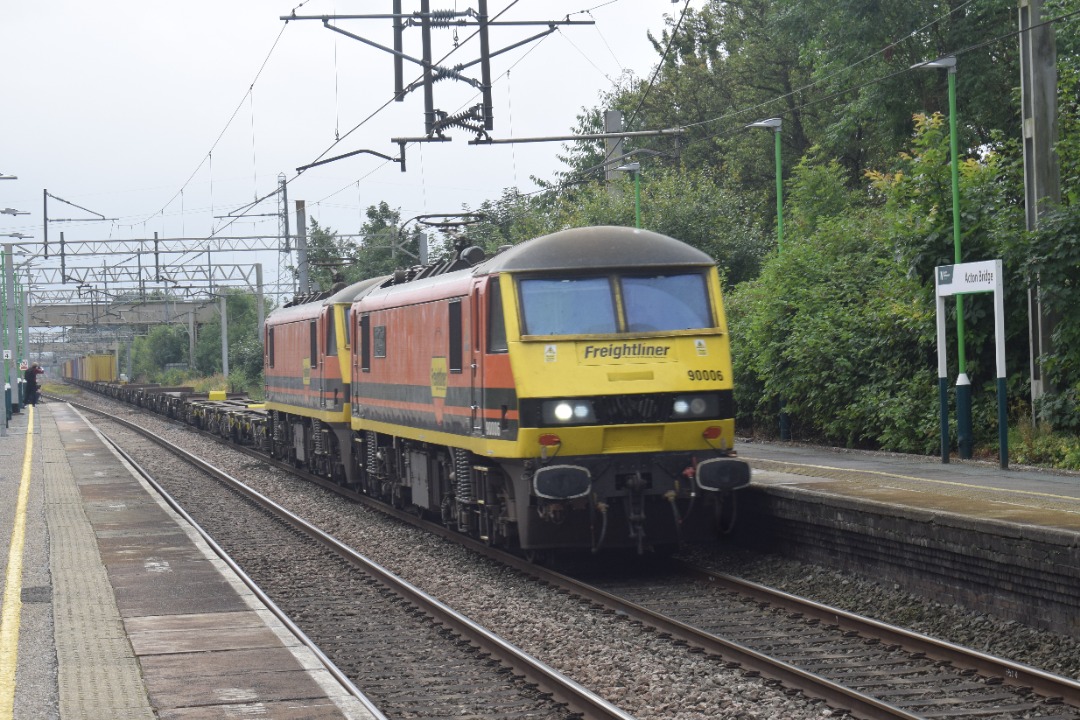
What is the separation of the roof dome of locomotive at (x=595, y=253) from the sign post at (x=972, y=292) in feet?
21.8

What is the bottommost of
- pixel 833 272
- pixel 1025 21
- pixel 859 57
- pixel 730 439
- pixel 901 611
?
pixel 901 611

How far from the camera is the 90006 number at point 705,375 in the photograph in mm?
13500

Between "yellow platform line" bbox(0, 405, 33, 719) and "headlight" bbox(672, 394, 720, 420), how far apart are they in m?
5.86

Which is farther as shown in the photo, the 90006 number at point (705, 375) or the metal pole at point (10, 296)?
the metal pole at point (10, 296)

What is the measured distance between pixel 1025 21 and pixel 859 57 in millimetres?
16938

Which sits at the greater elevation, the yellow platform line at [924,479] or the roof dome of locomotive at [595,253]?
the roof dome of locomotive at [595,253]

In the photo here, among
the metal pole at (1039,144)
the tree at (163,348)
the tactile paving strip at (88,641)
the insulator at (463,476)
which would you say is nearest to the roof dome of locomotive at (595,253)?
the insulator at (463,476)

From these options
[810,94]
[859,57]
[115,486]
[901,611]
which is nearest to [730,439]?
[901,611]

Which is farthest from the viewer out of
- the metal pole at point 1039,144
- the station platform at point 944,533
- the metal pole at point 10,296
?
the metal pole at point 10,296

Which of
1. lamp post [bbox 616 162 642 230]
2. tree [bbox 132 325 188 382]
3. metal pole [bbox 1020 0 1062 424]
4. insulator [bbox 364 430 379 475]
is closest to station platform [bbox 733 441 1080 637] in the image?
metal pole [bbox 1020 0 1062 424]

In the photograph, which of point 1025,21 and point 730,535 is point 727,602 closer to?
point 730,535

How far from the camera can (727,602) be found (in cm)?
1217

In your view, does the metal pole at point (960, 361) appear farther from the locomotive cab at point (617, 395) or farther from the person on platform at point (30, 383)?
the person on platform at point (30, 383)

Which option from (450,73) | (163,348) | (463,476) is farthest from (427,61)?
(163,348)
